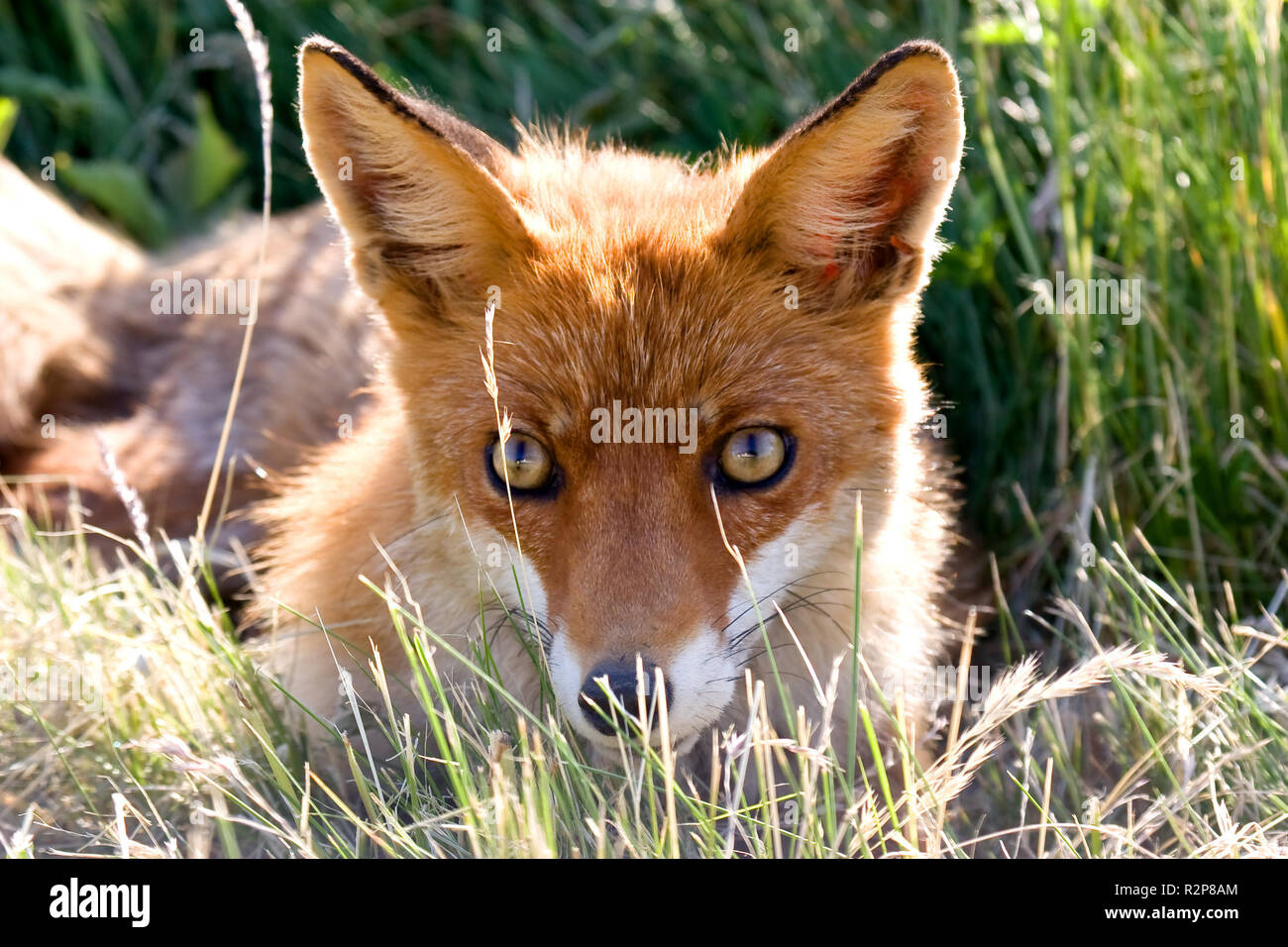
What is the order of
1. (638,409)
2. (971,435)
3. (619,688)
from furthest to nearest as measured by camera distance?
1. (971,435)
2. (638,409)
3. (619,688)

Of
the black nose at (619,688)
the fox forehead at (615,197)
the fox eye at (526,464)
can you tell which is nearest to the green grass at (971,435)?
the black nose at (619,688)

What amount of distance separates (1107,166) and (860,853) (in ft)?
9.28

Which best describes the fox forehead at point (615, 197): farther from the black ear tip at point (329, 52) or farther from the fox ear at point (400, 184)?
the black ear tip at point (329, 52)

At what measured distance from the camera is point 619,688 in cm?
245

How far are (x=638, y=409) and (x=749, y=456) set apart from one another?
266 mm

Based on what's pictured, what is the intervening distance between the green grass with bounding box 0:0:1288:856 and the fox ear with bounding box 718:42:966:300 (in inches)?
37.1

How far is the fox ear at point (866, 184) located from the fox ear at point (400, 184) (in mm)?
573

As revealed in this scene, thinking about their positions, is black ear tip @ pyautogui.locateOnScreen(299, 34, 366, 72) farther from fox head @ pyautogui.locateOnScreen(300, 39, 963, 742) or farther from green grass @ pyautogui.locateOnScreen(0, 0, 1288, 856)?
green grass @ pyautogui.locateOnScreen(0, 0, 1288, 856)

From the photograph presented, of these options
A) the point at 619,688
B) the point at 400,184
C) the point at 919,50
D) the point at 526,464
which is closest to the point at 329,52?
the point at 400,184

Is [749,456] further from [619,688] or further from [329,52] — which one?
[329,52]

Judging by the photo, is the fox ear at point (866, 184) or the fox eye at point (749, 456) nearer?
the fox ear at point (866, 184)

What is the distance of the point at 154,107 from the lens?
6387 mm

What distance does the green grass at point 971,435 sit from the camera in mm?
2658

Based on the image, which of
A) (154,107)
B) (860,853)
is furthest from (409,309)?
(154,107)
